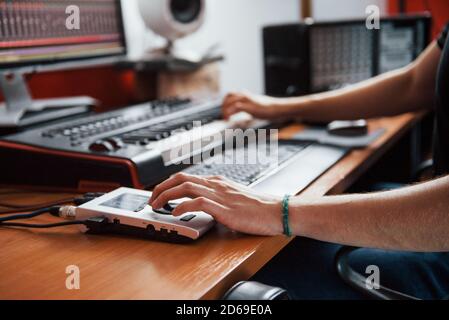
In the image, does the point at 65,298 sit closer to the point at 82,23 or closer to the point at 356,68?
the point at 82,23

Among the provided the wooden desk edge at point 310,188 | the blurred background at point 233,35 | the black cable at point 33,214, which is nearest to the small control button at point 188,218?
the wooden desk edge at point 310,188

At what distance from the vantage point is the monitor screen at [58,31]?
1168mm

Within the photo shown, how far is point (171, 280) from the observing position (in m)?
0.59

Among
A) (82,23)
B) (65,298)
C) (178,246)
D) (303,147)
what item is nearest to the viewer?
(65,298)

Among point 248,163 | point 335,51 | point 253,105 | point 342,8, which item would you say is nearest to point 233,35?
point 342,8

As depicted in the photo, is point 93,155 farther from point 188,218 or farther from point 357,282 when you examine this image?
point 357,282

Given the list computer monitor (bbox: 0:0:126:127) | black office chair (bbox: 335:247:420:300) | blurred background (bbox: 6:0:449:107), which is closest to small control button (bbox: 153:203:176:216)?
black office chair (bbox: 335:247:420:300)

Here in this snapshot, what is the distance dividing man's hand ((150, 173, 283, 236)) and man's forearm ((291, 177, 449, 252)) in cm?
3

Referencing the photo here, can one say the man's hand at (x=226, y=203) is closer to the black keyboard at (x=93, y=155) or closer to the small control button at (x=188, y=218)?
the small control button at (x=188, y=218)

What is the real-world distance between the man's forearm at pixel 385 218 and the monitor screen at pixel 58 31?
795mm

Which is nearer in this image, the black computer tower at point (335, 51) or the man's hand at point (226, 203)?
the man's hand at point (226, 203)

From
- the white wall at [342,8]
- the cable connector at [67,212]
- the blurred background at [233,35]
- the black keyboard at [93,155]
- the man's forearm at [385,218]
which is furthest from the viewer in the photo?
the white wall at [342,8]

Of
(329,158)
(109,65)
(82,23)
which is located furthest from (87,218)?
(109,65)

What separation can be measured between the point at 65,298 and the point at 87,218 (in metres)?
0.20
